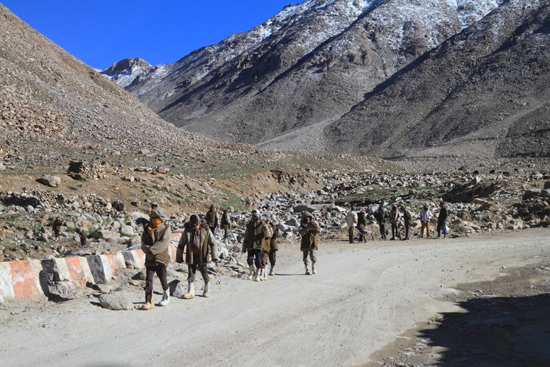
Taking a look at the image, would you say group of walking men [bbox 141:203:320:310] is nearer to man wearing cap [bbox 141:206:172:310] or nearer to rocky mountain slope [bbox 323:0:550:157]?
man wearing cap [bbox 141:206:172:310]

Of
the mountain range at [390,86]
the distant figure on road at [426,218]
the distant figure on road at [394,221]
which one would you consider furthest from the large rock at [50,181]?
the mountain range at [390,86]

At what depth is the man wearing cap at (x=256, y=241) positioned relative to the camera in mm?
11750

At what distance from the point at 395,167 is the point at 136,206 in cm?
4558

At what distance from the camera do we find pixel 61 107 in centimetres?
4684

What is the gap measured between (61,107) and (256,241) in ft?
136

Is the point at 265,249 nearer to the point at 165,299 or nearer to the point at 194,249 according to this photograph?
the point at 194,249

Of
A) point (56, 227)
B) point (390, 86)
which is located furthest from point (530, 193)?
point (390, 86)

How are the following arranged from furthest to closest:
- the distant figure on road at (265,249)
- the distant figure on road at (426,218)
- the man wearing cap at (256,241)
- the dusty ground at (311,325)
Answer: the distant figure on road at (426,218) < the distant figure on road at (265,249) < the man wearing cap at (256,241) < the dusty ground at (311,325)

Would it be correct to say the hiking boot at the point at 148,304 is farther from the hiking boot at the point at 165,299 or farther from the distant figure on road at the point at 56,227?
the distant figure on road at the point at 56,227

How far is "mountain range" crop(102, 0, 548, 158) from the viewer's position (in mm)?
98562

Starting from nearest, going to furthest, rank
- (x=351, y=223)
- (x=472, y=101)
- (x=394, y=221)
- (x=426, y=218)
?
(x=351, y=223) < (x=426, y=218) < (x=394, y=221) < (x=472, y=101)

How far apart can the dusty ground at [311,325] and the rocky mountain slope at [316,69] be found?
328 feet

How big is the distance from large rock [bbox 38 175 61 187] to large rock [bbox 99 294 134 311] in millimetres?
15317

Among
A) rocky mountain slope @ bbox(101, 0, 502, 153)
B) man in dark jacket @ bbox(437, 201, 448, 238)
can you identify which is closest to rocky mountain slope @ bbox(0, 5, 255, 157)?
man in dark jacket @ bbox(437, 201, 448, 238)
